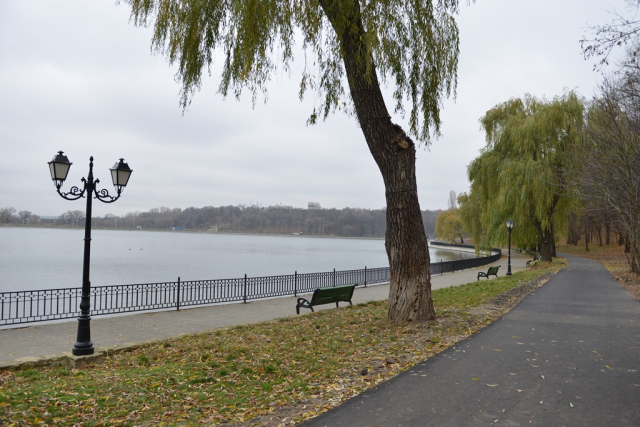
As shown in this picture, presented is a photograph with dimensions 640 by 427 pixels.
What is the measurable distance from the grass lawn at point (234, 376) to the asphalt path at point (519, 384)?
1.15 feet

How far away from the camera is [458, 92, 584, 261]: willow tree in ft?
92.1

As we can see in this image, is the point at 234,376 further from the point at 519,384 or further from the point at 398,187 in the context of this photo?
the point at 398,187

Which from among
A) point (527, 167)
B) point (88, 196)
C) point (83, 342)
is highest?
point (527, 167)

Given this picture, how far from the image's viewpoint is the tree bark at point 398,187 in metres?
9.00

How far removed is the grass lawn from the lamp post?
→ 70cm

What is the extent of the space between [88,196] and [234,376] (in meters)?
4.94

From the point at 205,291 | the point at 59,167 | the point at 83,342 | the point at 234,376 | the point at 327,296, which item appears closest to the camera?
the point at 234,376

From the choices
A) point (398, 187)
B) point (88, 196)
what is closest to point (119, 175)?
point (88, 196)

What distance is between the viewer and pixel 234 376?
5906 mm

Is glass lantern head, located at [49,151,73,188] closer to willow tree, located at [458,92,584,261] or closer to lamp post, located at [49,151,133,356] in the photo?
lamp post, located at [49,151,133,356]

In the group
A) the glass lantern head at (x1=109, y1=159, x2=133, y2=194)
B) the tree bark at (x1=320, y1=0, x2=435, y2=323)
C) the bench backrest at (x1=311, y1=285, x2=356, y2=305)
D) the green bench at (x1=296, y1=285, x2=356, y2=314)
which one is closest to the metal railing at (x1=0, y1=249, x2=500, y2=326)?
the green bench at (x1=296, y1=285, x2=356, y2=314)

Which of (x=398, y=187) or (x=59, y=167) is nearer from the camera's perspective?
(x=59, y=167)

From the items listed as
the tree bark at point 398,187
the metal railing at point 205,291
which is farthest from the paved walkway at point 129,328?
the tree bark at point 398,187

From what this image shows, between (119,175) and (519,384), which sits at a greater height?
(119,175)
